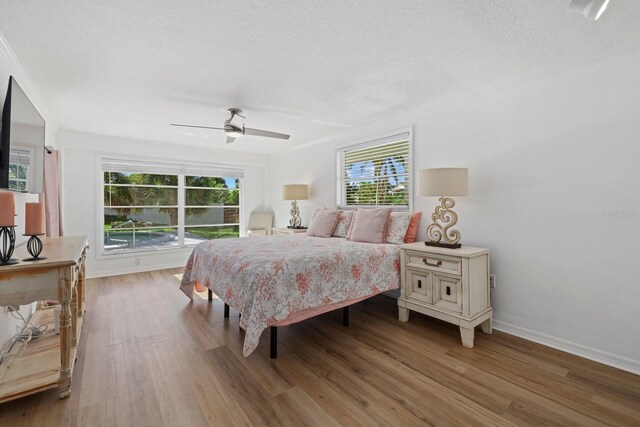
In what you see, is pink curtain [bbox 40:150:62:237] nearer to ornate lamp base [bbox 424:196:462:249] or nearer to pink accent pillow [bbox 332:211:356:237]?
pink accent pillow [bbox 332:211:356:237]

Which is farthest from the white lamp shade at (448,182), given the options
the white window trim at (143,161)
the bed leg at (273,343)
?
the white window trim at (143,161)

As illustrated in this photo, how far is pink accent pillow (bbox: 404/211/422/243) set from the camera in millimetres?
3344

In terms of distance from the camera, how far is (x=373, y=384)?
1.93 metres

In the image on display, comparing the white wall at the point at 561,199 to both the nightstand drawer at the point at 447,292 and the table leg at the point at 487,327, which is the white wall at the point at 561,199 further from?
the nightstand drawer at the point at 447,292

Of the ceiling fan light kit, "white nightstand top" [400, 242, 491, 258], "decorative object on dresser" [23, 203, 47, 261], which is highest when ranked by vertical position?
the ceiling fan light kit

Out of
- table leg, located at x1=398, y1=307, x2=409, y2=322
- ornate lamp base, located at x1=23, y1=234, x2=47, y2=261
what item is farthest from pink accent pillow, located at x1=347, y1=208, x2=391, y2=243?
ornate lamp base, located at x1=23, y1=234, x2=47, y2=261

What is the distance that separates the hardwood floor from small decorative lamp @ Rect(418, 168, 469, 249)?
87cm

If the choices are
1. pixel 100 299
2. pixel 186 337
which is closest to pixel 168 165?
pixel 100 299

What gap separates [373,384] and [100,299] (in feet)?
11.5

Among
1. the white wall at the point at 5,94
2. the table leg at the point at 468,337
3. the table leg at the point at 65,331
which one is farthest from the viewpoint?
the table leg at the point at 468,337

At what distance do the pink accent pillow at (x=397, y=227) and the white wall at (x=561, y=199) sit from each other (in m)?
0.58

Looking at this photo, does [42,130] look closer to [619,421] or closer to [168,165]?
[168,165]

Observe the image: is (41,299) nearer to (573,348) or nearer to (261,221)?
(573,348)

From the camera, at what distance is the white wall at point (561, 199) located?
7.04ft
